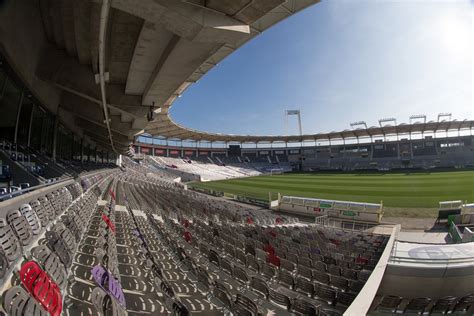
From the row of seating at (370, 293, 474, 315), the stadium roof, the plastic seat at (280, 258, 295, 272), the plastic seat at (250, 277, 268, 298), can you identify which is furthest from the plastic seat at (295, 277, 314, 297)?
the stadium roof

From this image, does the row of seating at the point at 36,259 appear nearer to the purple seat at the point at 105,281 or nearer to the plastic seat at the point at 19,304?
the plastic seat at the point at 19,304

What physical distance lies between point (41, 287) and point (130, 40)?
6795 mm

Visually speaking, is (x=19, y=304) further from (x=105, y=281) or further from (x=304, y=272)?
(x=304, y=272)

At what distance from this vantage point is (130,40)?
24.7 ft

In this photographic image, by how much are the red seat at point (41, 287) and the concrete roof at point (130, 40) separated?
13.4 ft

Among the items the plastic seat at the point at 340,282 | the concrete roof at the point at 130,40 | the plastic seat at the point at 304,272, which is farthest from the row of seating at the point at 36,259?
the plastic seat at the point at 340,282

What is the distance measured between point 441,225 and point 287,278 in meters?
13.6

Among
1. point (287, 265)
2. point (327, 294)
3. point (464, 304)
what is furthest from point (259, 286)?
point (464, 304)

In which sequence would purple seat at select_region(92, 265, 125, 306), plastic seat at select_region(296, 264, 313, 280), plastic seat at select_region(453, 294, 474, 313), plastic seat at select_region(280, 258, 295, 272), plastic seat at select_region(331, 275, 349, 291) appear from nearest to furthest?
purple seat at select_region(92, 265, 125, 306)
plastic seat at select_region(331, 275, 349, 291)
plastic seat at select_region(296, 264, 313, 280)
plastic seat at select_region(280, 258, 295, 272)
plastic seat at select_region(453, 294, 474, 313)

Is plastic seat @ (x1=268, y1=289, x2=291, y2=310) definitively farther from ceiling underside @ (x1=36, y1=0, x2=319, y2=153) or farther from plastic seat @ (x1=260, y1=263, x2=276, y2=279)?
ceiling underside @ (x1=36, y1=0, x2=319, y2=153)

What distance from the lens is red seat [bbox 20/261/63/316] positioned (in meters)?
2.74

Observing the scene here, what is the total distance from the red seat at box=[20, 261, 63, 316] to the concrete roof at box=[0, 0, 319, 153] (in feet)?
13.4

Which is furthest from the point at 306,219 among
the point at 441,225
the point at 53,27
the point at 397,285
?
the point at 53,27

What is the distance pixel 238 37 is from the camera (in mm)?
5867
